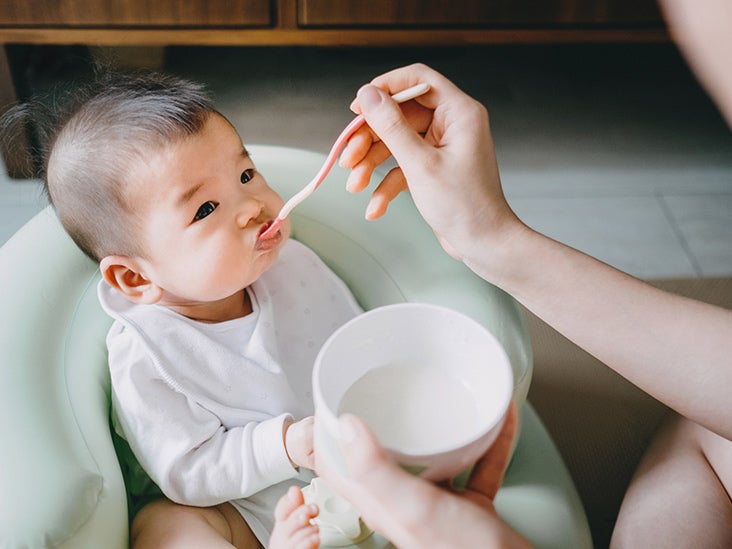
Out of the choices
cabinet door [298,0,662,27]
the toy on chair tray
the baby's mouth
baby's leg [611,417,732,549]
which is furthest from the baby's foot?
cabinet door [298,0,662,27]

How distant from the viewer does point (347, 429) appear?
1.65 feet

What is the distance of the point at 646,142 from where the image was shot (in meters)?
1.97

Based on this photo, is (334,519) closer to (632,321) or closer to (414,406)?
(414,406)

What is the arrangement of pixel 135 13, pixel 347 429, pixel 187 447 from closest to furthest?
1. pixel 347 429
2. pixel 187 447
3. pixel 135 13

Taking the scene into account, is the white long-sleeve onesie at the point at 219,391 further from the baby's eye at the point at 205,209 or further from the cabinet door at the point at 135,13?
the cabinet door at the point at 135,13

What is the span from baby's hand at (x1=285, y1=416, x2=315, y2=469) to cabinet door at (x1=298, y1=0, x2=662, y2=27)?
1102 mm

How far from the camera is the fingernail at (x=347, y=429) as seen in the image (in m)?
0.50

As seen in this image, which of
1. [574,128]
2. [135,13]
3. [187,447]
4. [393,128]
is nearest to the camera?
[393,128]

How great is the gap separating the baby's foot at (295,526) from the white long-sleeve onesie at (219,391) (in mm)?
134

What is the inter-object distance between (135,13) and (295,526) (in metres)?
1.29

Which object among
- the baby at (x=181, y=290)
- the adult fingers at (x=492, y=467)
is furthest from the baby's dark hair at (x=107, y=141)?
the adult fingers at (x=492, y=467)

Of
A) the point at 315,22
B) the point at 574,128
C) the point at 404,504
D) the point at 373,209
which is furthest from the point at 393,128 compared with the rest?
the point at 574,128

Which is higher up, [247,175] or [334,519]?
[247,175]

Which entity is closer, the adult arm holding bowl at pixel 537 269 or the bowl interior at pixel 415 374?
the bowl interior at pixel 415 374
